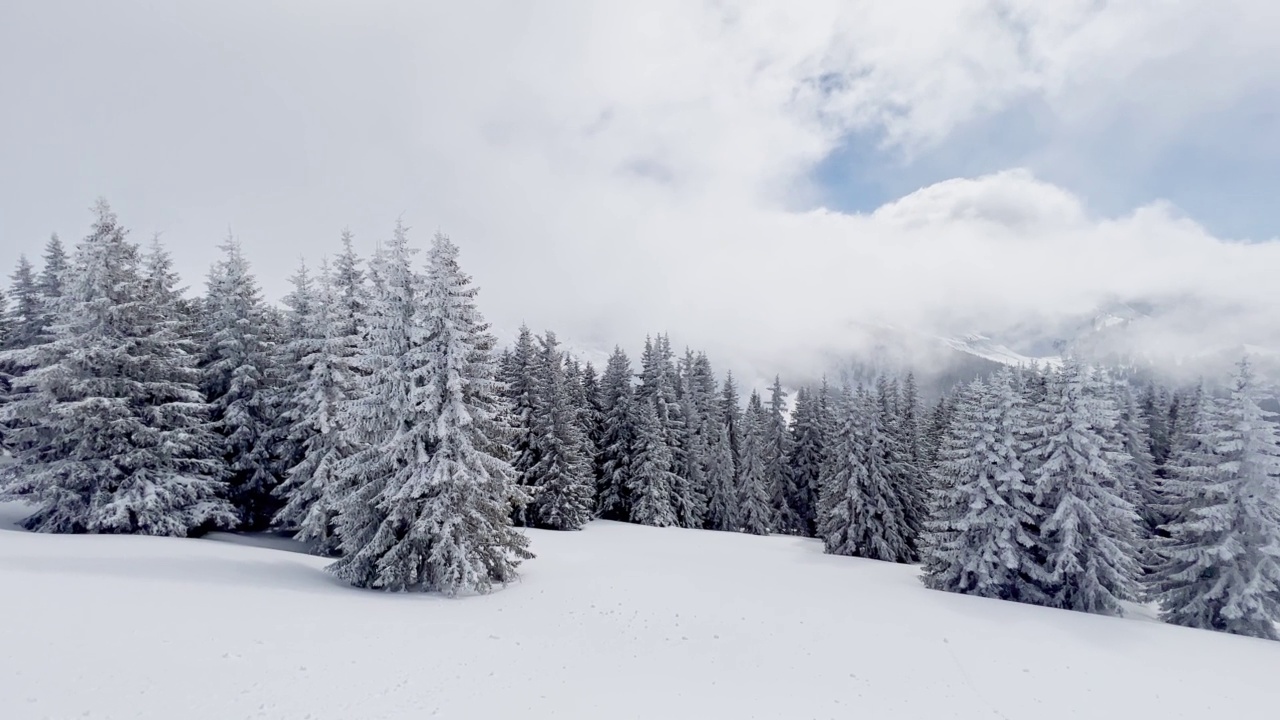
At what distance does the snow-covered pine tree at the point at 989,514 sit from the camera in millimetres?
22859

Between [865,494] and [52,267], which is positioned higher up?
[52,267]

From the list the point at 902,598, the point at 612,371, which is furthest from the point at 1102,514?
the point at 612,371

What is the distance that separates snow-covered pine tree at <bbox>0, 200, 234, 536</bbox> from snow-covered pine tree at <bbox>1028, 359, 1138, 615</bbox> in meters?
32.0

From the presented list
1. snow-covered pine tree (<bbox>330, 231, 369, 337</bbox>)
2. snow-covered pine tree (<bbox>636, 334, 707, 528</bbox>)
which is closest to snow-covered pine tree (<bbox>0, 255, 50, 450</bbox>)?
snow-covered pine tree (<bbox>330, 231, 369, 337</bbox>)

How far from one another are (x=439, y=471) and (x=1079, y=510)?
23449 millimetres

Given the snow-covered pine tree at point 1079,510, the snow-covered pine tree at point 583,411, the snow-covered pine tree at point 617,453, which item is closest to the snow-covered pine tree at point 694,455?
the snow-covered pine tree at point 617,453

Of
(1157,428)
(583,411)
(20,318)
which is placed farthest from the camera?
(1157,428)

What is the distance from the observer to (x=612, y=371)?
48.0m

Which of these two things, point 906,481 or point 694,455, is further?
point 694,455

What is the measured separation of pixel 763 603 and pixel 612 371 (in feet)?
99.5

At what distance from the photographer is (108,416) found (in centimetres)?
2023

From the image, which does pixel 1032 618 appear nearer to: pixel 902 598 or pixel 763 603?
pixel 902 598

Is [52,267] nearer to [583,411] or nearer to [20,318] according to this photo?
[20,318]

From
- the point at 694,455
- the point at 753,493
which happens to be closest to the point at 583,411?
the point at 694,455
